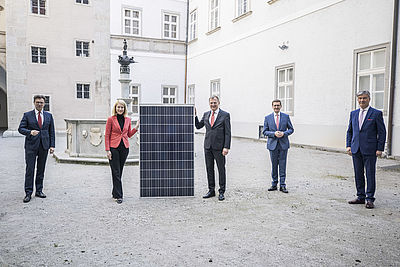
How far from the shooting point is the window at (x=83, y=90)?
2161cm

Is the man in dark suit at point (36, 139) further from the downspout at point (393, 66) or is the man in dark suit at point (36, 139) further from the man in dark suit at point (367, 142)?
the downspout at point (393, 66)

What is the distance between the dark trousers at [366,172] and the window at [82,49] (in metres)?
19.4

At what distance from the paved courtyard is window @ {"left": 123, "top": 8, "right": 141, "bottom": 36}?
17.5 metres

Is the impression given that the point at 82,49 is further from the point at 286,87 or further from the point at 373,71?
the point at 373,71

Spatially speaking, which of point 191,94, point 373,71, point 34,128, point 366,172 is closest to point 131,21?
point 191,94

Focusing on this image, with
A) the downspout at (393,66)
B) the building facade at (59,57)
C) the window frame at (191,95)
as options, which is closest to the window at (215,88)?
the window frame at (191,95)

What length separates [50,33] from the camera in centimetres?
2080

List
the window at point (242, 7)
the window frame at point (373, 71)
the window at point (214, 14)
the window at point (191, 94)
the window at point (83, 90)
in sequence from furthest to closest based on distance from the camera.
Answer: the window at point (191, 94) < the window at point (83, 90) < the window at point (214, 14) < the window at point (242, 7) < the window frame at point (373, 71)

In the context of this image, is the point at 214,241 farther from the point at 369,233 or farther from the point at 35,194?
the point at 35,194

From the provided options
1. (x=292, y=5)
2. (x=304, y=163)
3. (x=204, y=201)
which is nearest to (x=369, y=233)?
(x=204, y=201)

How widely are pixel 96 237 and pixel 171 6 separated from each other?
22575mm

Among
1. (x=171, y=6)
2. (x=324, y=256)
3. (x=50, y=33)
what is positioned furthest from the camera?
(x=171, y=6)

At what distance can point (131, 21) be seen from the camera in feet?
76.6

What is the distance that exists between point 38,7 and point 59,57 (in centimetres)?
295
